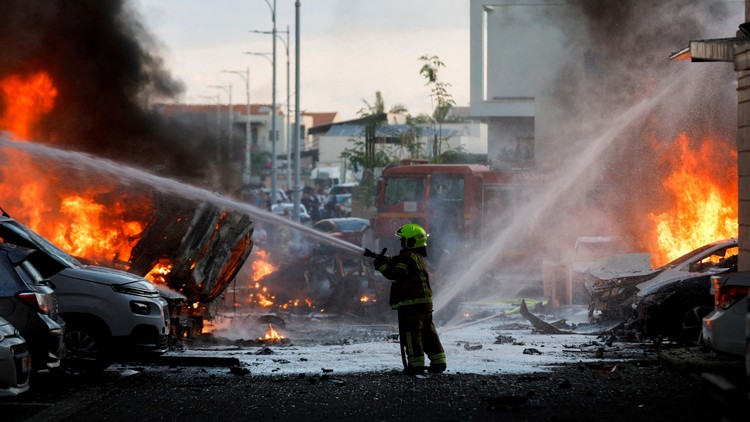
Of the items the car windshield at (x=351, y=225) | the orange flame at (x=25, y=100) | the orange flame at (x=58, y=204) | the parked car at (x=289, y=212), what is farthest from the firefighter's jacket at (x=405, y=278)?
the parked car at (x=289, y=212)

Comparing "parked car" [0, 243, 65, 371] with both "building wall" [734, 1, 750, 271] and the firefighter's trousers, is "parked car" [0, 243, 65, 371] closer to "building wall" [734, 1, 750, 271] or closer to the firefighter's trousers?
Answer: the firefighter's trousers

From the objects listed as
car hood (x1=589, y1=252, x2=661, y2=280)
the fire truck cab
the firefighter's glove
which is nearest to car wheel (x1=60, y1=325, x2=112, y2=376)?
the firefighter's glove

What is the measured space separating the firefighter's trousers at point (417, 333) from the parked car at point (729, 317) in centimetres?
270

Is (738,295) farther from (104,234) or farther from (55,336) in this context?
(104,234)

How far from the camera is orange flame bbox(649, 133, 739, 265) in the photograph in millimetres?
19547

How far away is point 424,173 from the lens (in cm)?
2439

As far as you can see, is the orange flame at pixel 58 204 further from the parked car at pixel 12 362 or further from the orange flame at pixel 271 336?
the parked car at pixel 12 362

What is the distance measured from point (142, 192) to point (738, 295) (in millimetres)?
8455

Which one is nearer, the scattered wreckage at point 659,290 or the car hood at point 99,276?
the car hood at point 99,276

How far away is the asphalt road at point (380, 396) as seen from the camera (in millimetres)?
8242

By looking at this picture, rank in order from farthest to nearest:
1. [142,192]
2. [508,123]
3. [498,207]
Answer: [508,123]
[498,207]
[142,192]

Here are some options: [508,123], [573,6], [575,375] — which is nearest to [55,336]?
[575,375]

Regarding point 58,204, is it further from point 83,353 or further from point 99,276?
point 83,353

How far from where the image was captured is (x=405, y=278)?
10555 mm
